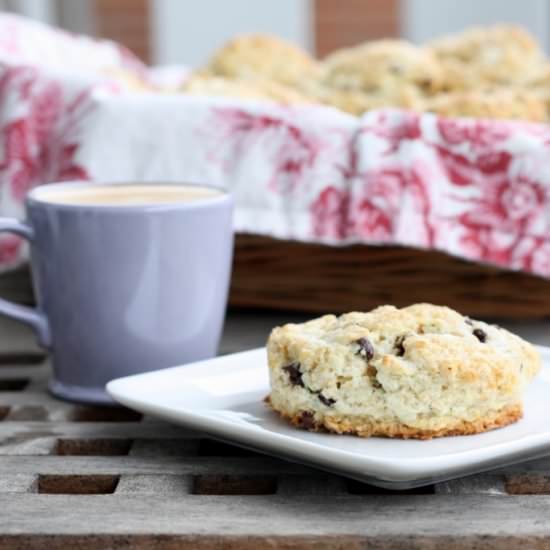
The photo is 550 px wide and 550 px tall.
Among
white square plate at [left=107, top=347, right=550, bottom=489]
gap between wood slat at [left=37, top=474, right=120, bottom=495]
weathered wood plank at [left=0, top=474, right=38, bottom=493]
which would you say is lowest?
gap between wood slat at [left=37, top=474, right=120, bottom=495]

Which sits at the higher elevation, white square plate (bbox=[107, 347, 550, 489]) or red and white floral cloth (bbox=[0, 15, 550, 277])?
red and white floral cloth (bbox=[0, 15, 550, 277])

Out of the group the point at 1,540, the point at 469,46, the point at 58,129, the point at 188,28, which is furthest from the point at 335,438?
the point at 188,28

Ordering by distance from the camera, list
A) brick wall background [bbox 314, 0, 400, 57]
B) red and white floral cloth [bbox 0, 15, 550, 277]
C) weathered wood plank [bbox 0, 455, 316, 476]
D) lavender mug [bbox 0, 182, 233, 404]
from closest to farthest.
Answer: weathered wood plank [bbox 0, 455, 316, 476] → lavender mug [bbox 0, 182, 233, 404] → red and white floral cloth [bbox 0, 15, 550, 277] → brick wall background [bbox 314, 0, 400, 57]

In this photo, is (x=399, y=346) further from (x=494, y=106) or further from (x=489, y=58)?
(x=489, y=58)

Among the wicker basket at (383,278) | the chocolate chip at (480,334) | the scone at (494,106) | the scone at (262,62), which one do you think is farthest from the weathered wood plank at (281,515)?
the scone at (262,62)

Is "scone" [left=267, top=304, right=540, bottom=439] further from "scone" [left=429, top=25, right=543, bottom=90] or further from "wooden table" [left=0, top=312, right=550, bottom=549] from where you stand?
"scone" [left=429, top=25, right=543, bottom=90]

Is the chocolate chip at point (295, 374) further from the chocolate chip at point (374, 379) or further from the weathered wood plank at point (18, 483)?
the weathered wood plank at point (18, 483)

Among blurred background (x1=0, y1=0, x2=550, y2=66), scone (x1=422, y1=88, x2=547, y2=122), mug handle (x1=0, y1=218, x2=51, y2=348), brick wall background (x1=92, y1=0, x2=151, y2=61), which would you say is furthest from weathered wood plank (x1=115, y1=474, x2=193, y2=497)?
brick wall background (x1=92, y1=0, x2=151, y2=61)
